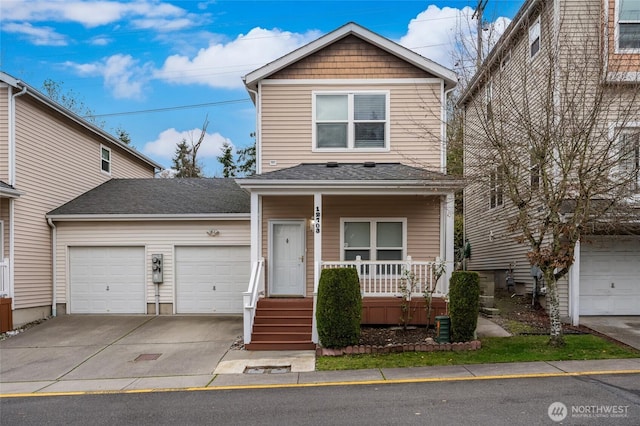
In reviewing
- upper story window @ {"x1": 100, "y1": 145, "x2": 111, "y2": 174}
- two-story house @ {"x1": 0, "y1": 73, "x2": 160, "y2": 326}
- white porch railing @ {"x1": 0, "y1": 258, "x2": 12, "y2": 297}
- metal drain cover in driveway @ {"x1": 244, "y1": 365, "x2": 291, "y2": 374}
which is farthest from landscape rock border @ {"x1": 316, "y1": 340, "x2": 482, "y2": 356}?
upper story window @ {"x1": 100, "y1": 145, "x2": 111, "y2": 174}

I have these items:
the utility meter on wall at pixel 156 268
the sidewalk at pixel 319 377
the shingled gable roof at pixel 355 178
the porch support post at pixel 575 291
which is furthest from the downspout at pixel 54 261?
the porch support post at pixel 575 291

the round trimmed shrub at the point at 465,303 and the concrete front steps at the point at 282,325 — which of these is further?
the concrete front steps at the point at 282,325

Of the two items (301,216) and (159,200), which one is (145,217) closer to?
(159,200)

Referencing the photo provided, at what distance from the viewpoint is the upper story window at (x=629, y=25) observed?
33.4ft

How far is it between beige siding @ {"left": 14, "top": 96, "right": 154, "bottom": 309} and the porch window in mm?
8455

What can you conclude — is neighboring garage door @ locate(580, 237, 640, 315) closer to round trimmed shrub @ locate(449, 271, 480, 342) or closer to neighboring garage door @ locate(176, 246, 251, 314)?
round trimmed shrub @ locate(449, 271, 480, 342)

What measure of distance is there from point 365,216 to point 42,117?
9.67 m

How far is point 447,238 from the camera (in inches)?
389

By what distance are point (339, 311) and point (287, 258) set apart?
3364 millimetres

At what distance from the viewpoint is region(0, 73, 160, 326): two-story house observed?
11.0 meters

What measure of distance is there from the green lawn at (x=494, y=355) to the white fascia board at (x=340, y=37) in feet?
22.3

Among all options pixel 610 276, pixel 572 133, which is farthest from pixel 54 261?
pixel 610 276

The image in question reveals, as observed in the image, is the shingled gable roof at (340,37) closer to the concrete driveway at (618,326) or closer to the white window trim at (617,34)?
the white window trim at (617,34)

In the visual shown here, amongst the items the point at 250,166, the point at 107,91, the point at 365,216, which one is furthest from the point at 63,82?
the point at 365,216
